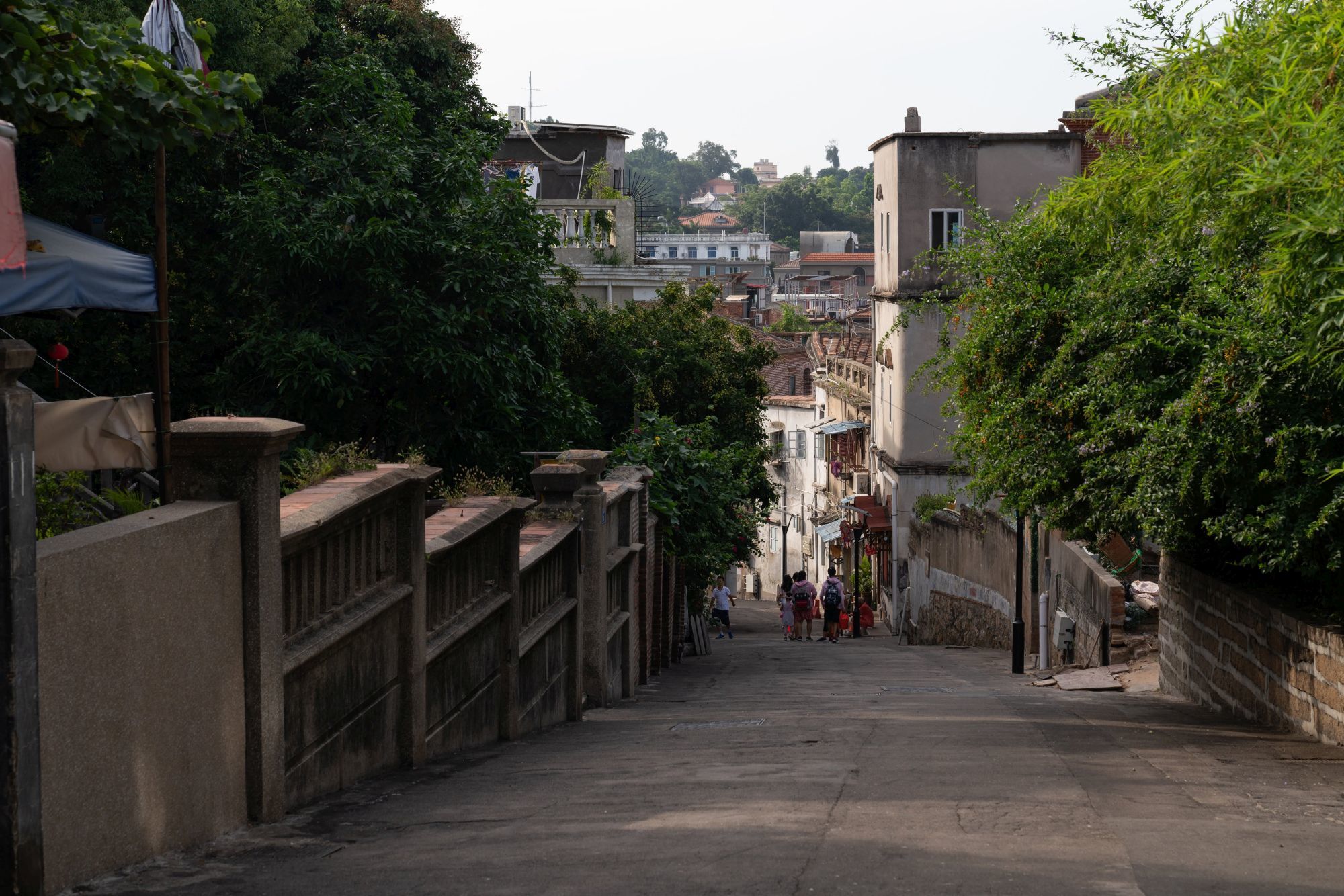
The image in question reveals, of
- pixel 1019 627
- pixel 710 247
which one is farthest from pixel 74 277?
pixel 710 247

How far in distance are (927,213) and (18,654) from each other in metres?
38.6

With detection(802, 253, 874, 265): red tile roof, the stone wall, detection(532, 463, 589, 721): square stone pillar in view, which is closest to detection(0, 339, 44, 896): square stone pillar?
the stone wall

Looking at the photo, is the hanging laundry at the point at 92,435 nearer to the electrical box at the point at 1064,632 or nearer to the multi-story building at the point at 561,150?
the electrical box at the point at 1064,632

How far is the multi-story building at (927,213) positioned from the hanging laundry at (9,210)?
35.5 metres

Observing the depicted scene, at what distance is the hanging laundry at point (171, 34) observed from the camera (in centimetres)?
912

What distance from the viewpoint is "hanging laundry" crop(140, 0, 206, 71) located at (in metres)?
9.12

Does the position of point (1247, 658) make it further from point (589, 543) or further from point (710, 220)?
point (710, 220)

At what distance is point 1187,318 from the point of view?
12.5 m

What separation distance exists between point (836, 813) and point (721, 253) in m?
145

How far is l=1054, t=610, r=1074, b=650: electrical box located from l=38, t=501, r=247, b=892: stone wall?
18412mm

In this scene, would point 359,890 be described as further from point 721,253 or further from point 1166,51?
point 721,253

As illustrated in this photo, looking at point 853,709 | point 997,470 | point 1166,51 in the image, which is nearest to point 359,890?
point 1166,51

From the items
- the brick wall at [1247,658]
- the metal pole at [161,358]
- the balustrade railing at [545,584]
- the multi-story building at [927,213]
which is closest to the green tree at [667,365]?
the multi-story building at [927,213]

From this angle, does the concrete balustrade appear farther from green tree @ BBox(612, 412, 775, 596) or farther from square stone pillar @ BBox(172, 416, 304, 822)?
green tree @ BBox(612, 412, 775, 596)
